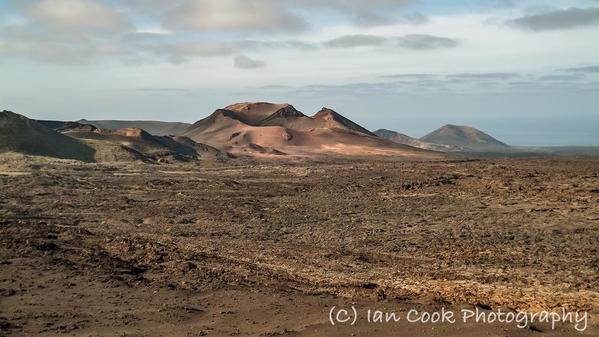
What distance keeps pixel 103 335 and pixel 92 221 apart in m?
12.2

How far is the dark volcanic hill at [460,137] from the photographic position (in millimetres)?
137000

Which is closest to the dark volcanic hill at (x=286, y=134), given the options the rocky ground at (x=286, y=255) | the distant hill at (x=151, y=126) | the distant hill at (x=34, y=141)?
the distant hill at (x=151, y=126)

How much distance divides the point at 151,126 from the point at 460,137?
68489 millimetres

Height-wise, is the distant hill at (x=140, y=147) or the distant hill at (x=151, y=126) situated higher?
the distant hill at (x=151, y=126)

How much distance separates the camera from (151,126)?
145875mm

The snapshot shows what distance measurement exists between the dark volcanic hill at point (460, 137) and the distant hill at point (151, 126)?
52.8m

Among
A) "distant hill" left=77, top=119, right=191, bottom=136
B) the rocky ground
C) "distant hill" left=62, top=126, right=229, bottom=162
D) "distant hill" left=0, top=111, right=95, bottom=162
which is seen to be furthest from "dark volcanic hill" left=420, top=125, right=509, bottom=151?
the rocky ground

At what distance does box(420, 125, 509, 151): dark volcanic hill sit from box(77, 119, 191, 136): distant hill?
5276cm

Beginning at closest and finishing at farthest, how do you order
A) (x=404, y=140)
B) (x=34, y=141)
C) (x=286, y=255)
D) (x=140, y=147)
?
(x=286, y=255), (x=34, y=141), (x=140, y=147), (x=404, y=140)

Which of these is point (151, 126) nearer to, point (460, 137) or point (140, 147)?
point (460, 137)

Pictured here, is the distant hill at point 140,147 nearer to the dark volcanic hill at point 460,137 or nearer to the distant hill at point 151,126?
the distant hill at point 151,126

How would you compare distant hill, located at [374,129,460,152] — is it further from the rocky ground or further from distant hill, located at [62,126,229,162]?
the rocky ground

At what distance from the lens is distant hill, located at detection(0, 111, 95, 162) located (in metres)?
47.8

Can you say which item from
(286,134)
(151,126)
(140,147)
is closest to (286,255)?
(140,147)
